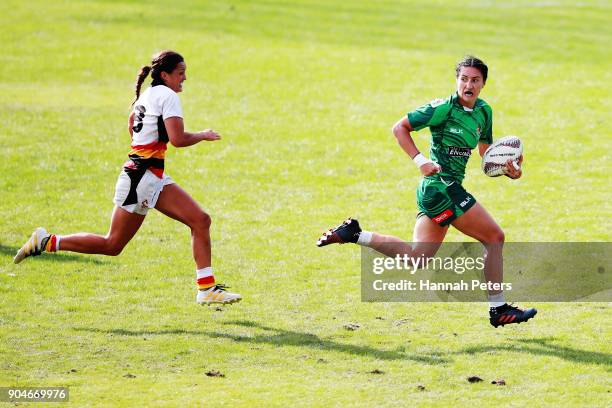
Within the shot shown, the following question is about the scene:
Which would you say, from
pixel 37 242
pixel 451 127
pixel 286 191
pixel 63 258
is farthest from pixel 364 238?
pixel 286 191

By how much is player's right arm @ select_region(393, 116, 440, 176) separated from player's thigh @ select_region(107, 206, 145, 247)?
2.58m

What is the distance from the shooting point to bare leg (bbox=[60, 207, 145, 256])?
10.2 meters

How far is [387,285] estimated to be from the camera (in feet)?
37.4

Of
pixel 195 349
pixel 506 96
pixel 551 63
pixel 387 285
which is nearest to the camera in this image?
pixel 195 349

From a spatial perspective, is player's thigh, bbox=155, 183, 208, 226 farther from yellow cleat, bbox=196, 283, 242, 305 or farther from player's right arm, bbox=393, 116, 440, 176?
player's right arm, bbox=393, 116, 440, 176

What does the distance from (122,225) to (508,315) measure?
12.1 feet

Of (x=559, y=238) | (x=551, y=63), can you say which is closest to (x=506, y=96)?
(x=551, y=63)

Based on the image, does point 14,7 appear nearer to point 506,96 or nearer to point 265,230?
point 506,96

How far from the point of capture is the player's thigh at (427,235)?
9.94 m

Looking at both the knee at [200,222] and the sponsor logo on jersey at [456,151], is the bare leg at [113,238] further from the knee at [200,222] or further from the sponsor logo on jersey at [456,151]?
the sponsor logo on jersey at [456,151]

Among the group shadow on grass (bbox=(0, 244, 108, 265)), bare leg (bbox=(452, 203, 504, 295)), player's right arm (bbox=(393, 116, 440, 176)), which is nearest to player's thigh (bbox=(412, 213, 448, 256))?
bare leg (bbox=(452, 203, 504, 295))

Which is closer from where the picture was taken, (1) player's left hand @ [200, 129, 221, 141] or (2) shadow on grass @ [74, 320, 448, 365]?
(2) shadow on grass @ [74, 320, 448, 365]

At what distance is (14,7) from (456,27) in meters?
12.4
